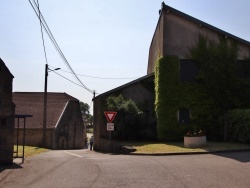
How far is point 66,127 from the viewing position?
41625mm

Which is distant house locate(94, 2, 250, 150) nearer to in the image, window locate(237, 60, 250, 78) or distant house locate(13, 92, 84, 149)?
window locate(237, 60, 250, 78)

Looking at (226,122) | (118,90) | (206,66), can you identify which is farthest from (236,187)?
(118,90)

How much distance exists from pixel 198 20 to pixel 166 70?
396 centimetres

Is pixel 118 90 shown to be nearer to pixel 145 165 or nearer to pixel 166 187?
pixel 145 165

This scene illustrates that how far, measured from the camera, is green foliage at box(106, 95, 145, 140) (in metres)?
22.3

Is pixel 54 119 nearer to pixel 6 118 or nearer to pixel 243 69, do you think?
pixel 243 69

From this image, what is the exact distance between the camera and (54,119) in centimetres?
4009

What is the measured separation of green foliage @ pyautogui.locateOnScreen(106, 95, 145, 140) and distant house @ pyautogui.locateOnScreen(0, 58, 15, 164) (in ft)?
35.1

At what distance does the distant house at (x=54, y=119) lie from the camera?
122 ft

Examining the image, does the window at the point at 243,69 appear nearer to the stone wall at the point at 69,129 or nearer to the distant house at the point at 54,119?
the distant house at the point at 54,119

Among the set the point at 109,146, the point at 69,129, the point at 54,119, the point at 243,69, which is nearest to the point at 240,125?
the point at 243,69

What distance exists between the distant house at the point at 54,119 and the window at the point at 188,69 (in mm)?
19762

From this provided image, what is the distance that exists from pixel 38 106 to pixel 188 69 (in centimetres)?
2596

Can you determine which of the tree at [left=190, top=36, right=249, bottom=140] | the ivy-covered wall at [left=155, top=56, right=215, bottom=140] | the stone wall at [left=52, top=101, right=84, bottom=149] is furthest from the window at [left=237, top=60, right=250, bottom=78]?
the stone wall at [left=52, top=101, right=84, bottom=149]
